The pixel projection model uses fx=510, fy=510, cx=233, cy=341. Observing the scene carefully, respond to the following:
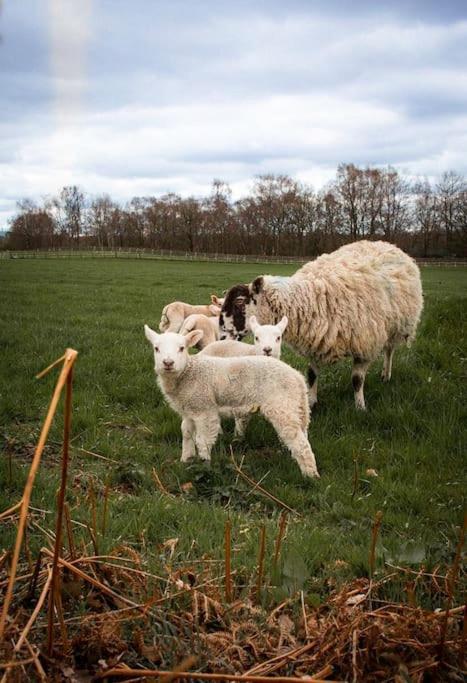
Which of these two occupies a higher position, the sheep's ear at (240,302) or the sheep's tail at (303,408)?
the sheep's ear at (240,302)

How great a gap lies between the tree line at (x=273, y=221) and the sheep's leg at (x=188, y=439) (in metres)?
65.7

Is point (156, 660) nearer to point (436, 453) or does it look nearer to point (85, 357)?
point (436, 453)

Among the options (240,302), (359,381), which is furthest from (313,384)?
(240,302)

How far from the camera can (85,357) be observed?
8820 mm

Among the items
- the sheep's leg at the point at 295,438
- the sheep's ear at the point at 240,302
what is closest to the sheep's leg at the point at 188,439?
the sheep's leg at the point at 295,438

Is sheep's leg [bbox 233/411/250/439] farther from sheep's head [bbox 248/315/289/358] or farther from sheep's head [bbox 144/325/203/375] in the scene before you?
sheep's head [bbox 144/325/203/375]

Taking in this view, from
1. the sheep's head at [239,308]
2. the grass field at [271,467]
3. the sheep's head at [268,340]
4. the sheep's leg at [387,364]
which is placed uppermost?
the sheep's head at [239,308]

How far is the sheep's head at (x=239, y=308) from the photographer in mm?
7047

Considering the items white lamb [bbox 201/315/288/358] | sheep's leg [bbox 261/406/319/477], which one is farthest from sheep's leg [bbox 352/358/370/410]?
sheep's leg [bbox 261/406/319/477]

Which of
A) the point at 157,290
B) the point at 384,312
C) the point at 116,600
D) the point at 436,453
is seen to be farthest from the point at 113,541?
the point at 157,290

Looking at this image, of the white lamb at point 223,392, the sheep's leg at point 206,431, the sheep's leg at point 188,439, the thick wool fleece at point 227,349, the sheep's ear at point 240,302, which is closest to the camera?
the white lamb at point 223,392

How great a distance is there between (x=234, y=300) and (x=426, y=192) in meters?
81.2

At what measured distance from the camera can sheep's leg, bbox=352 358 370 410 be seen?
21.9ft

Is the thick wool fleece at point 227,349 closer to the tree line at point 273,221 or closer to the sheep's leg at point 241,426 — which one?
the sheep's leg at point 241,426
